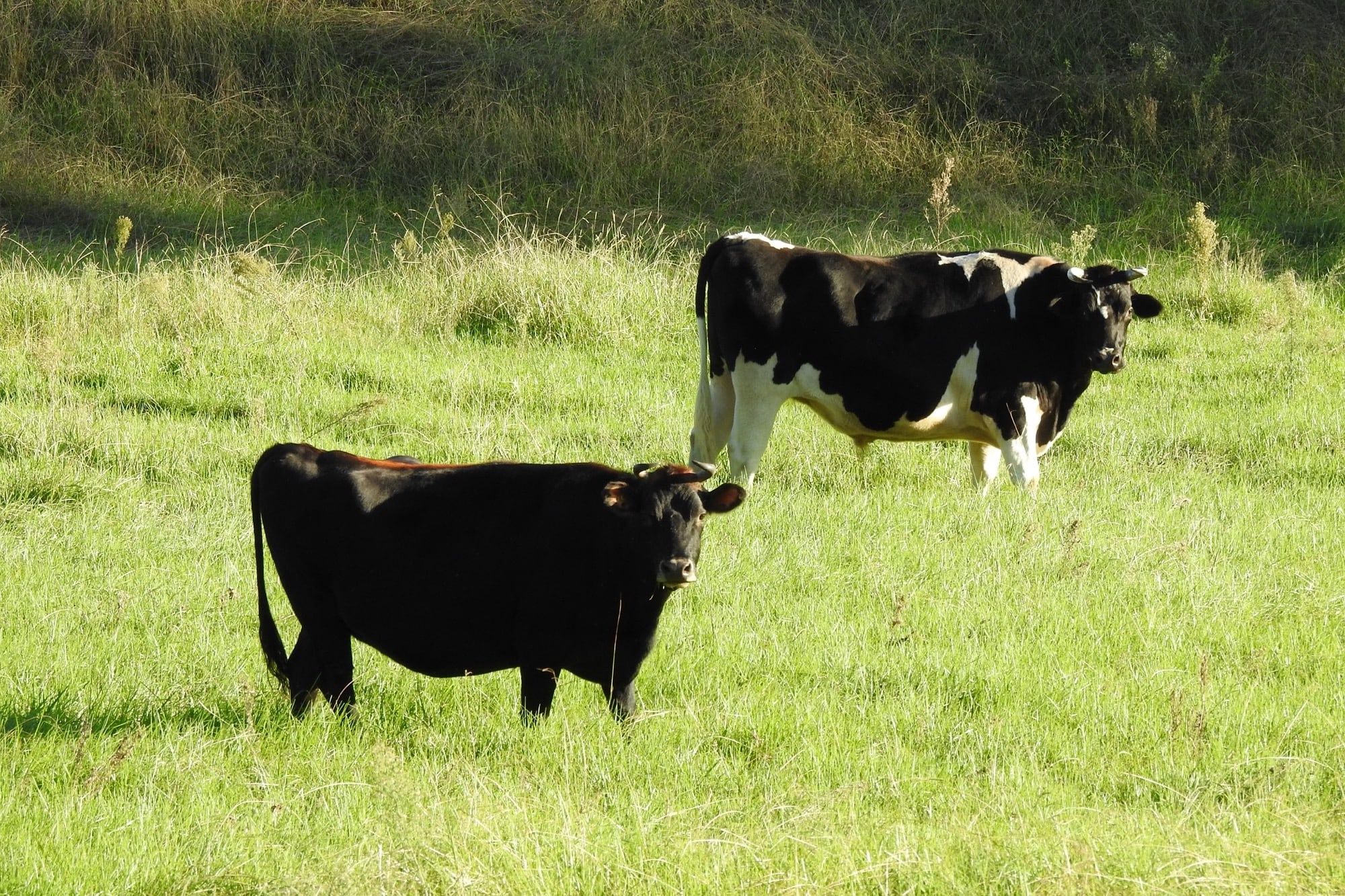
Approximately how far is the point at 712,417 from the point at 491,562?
479cm

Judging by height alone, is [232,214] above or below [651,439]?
below

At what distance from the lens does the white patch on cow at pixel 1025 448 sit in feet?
31.8

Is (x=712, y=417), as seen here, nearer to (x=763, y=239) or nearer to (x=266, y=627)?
(x=763, y=239)

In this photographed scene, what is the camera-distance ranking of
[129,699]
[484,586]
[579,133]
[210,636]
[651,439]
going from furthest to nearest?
1. [579,133]
2. [651,439]
3. [210,636]
4. [129,699]
5. [484,586]

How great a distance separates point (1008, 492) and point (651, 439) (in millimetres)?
2377

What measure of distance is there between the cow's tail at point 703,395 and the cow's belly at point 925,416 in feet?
1.93

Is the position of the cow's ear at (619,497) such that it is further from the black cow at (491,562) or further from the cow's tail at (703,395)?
the cow's tail at (703,395)

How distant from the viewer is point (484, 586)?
548 cm

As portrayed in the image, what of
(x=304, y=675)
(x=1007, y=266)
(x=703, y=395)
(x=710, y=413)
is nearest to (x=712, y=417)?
(x=710, y=413)

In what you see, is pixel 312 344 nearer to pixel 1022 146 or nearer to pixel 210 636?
pixel 210 636

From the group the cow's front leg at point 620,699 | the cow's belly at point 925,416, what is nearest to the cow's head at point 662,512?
the cow's front leg at point 620,699

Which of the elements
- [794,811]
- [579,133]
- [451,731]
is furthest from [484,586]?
[579,133]

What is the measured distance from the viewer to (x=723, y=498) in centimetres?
551

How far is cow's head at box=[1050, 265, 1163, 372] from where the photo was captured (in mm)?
9703
